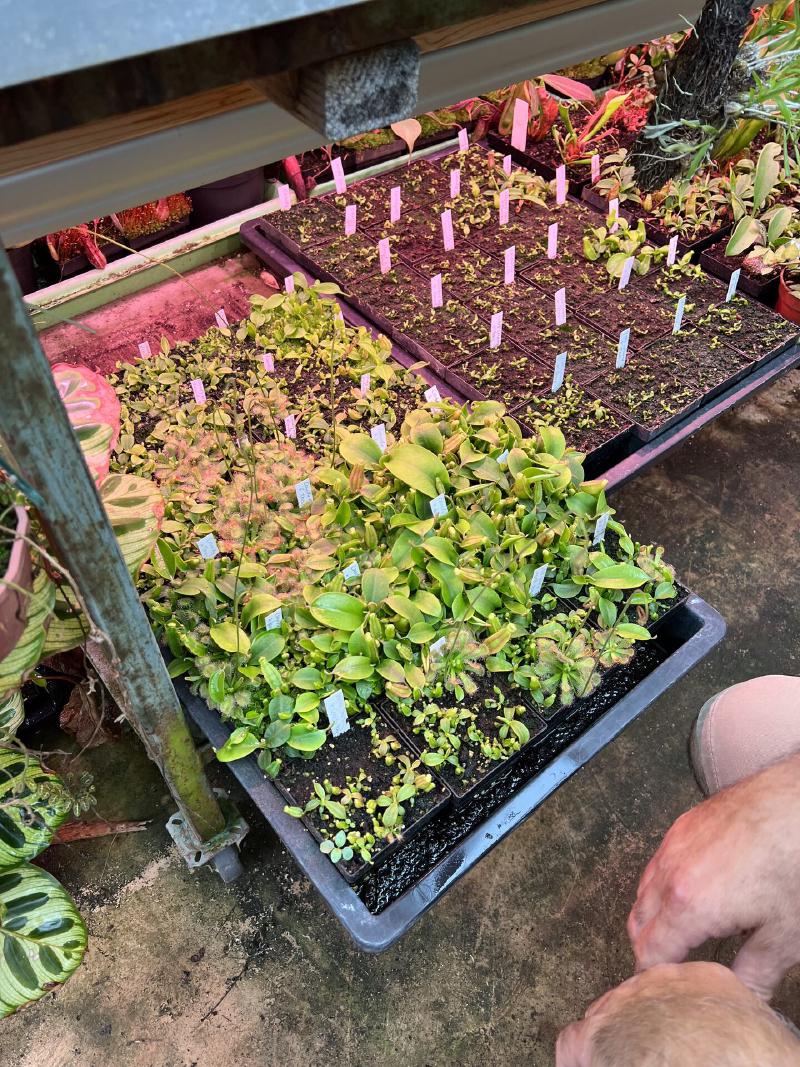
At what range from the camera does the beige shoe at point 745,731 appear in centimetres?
151

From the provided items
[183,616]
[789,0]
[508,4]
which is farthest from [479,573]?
[789,0]

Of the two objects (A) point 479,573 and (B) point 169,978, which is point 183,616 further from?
(B) point 169,978

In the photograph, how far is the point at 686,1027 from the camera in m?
0.71

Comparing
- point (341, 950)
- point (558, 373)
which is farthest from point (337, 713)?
point (558, 373)

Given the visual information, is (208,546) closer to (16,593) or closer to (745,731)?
(16,593)

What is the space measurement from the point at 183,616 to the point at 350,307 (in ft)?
4.09

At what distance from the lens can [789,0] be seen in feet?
9.14

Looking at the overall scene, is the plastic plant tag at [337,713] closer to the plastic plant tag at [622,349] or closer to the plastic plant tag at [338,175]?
the plastic plant tag at [622,349]

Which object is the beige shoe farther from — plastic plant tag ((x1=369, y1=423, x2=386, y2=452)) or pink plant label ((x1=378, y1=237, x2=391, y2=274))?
pink plant label ((x1=378, y1=237, x2=391, y2=274))

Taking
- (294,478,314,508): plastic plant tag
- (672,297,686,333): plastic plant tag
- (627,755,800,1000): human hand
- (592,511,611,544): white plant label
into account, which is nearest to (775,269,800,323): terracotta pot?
(672,297,686,333): plastic plant tag

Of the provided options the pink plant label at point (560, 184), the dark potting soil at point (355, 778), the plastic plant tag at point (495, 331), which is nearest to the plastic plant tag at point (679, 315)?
the plastic plant tag at point (495, 331)

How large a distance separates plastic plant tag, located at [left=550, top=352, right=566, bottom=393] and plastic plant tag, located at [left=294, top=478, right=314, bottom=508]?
802 mm

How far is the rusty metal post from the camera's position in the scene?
72 cm

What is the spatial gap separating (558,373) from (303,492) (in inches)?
33.1
